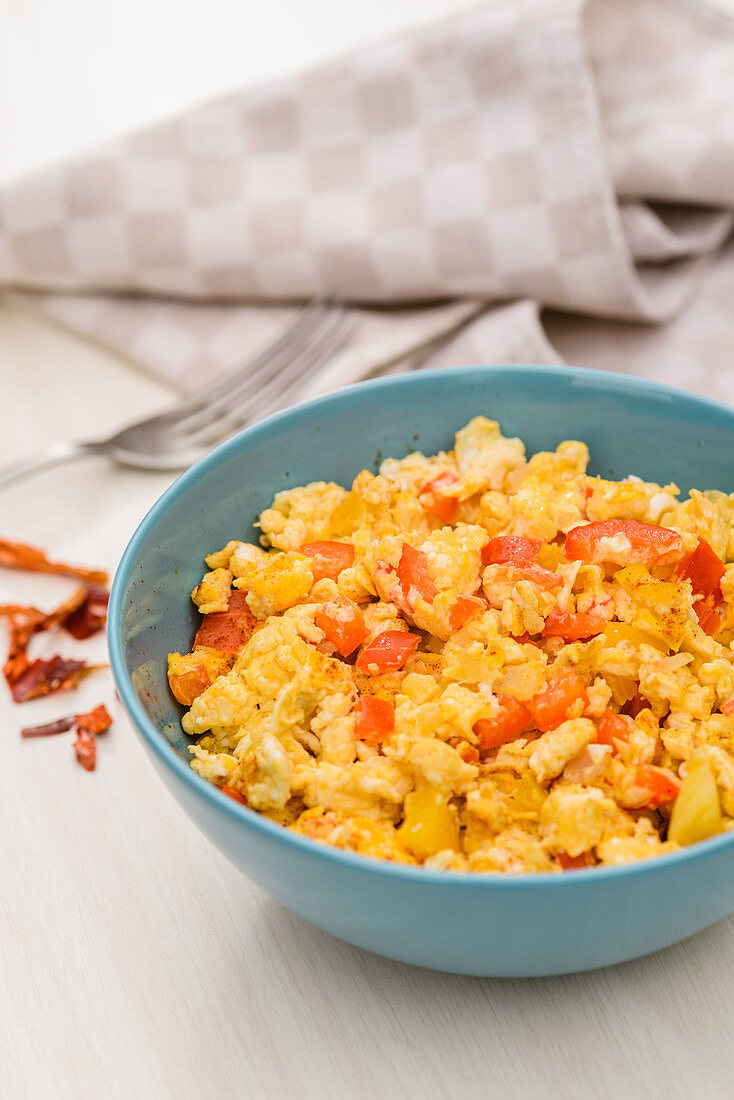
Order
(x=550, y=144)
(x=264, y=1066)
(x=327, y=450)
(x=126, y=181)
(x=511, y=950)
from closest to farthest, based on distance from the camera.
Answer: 1. (x=511, y=950)
2. (x=264, y=1066)
3. (x=327, y=450)
4. (x=550, y=144)
5. (x=126, y=181)

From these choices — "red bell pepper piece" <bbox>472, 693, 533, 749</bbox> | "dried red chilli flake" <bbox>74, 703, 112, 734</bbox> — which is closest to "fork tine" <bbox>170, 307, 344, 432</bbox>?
"dried red chilli flake" <bbox>74, 703, 112, 734</bbox>

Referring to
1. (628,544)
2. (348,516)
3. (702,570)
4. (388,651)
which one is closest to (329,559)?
(348,516)

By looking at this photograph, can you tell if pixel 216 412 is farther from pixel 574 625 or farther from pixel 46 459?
pixel 574 625

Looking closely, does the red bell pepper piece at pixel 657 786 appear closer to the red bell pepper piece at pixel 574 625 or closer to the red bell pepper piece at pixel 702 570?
the red bell pepper piece at pixel 574 625

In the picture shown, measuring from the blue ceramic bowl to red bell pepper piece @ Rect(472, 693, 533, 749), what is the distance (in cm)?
26

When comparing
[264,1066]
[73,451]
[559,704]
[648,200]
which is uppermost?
[648,200]

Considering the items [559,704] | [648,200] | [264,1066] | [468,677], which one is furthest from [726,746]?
[648,200]

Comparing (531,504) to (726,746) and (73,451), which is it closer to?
(726,746)

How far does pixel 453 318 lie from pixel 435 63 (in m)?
0.58

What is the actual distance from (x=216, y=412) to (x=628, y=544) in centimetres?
107

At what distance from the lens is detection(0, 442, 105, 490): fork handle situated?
2.07 metres

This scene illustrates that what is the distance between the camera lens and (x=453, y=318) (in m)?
2.37

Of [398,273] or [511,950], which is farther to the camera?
[398,273]

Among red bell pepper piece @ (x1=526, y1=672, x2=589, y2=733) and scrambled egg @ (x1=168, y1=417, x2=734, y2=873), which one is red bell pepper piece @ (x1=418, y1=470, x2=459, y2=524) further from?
red bell pepper piece @ (x1=526, y1=672, x2=589, y2=733)
